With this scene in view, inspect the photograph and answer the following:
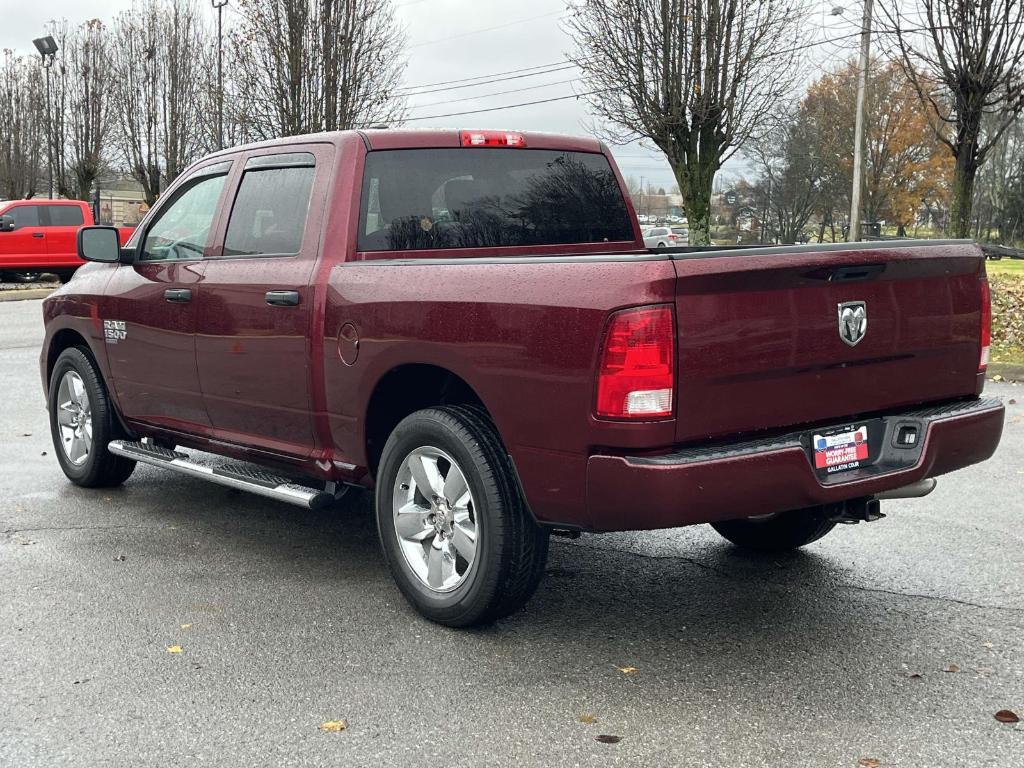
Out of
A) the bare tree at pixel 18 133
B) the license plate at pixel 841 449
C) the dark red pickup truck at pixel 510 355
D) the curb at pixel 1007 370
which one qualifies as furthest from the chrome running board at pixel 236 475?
the bare tree at pixel 18 133

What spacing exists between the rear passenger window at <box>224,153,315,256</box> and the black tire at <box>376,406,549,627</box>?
4.22 ft

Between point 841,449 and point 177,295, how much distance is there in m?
3.33

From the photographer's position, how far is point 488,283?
13.8 feet

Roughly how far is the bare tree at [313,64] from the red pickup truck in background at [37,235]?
512 cm

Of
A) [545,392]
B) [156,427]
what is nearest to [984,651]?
[545,392]

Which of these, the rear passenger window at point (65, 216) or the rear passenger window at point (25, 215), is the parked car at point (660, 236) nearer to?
the rear passenger window at point (65, 216)

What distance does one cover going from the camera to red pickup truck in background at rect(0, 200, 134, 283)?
90.7ft

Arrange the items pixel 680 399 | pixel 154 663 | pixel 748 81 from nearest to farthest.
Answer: pixel 680 399 → pixel 154 663 → pixel 748 81

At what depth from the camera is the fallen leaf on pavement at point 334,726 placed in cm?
362

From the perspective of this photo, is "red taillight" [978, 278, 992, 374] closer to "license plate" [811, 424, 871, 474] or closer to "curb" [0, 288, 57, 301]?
"license plate" [811, 424, 871, 474]

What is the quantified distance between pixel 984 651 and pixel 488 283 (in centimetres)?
219

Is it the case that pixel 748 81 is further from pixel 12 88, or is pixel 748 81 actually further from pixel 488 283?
pixel 12 88

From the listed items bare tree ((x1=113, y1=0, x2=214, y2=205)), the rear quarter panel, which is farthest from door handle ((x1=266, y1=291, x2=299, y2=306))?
bare tree ((x1=113, y1=0, x2=214, y2=205))

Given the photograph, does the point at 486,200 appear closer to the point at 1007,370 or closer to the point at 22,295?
the point at 1007,370
